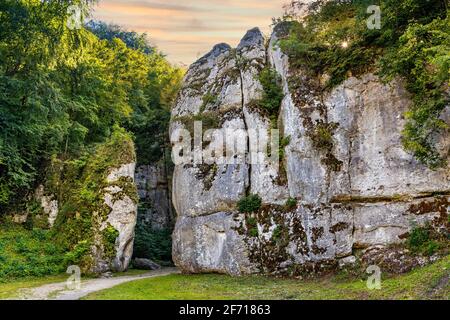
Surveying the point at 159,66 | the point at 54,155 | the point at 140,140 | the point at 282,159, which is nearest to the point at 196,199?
the point at 282,159

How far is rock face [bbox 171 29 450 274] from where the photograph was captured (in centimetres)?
1922

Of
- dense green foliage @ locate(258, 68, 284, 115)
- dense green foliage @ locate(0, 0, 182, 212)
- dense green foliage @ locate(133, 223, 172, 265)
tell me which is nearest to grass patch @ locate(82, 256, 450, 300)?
dense green foliage @ locate(258, 68, 284, 115)

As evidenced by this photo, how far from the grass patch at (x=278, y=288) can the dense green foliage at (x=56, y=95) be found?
35.9ft

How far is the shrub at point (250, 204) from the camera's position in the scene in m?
21.8

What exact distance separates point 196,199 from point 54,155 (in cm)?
1051

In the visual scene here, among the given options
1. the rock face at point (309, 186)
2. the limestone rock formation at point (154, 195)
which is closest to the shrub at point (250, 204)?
the rock face at point (309, 186)

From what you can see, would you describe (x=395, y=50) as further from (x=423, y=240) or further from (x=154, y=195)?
(x=154, y=195)

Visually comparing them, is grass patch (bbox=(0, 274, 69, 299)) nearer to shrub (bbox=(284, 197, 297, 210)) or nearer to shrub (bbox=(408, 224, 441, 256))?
shrub (bbox=(284, 197, 297, 210))

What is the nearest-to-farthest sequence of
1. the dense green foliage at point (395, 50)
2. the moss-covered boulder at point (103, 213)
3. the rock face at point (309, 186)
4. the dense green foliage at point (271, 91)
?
the dense green foliage at point (395, 50) < the rock face at point (309, 186) < the moss-covered boulder at point (103, 213) < the dense green foliage at point (271, 91)

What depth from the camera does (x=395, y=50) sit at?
60.2ft

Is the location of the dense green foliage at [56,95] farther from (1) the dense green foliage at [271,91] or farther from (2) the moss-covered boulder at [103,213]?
(1) the dense green foliage at [271,91]

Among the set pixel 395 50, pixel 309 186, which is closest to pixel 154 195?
pixel 309 186

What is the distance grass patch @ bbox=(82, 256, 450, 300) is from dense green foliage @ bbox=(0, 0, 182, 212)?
430 inches

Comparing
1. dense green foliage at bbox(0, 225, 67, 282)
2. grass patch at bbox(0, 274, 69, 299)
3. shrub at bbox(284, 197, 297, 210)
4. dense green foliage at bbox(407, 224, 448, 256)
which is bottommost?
grass patch at bbox(0, 274, 69, 299)
